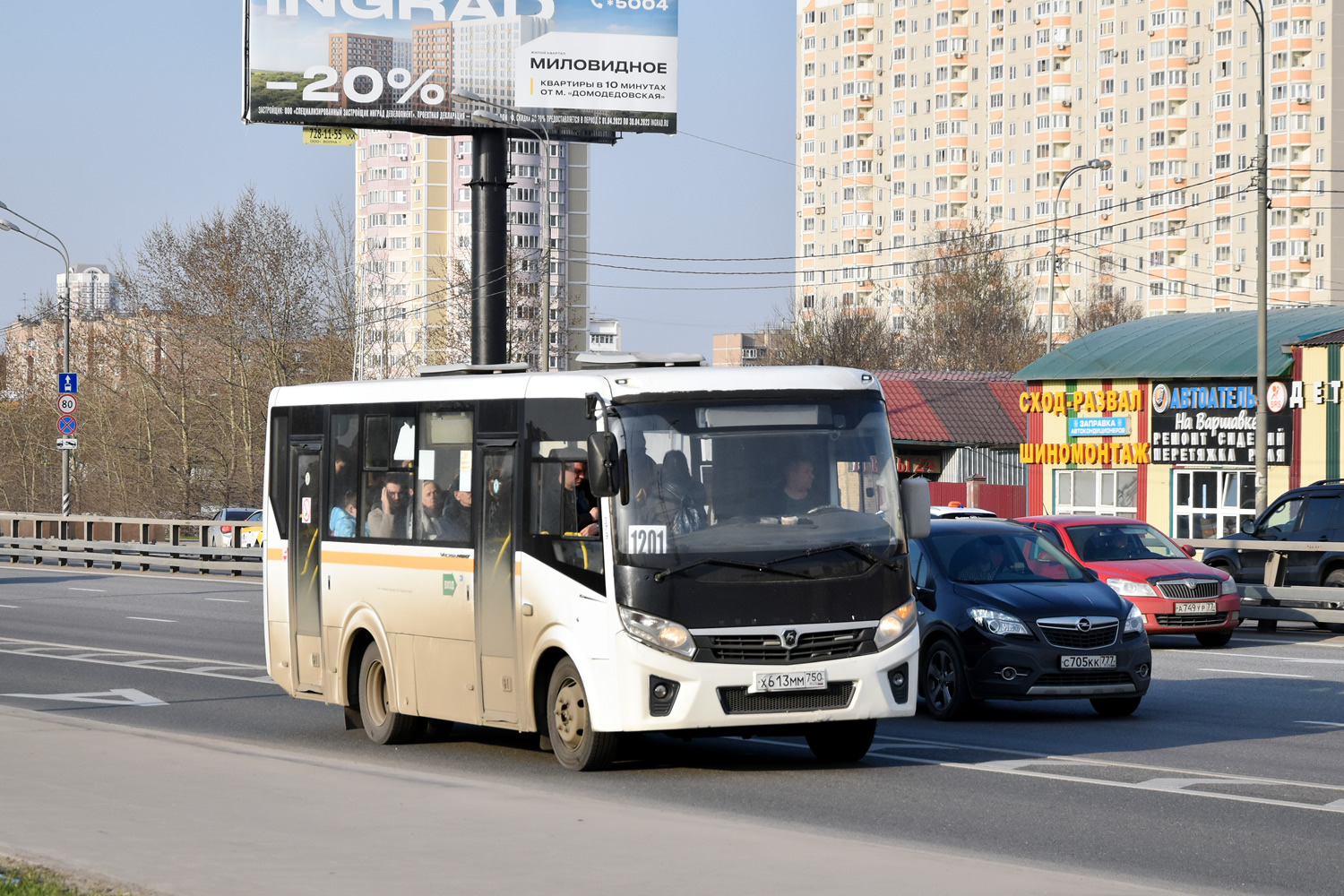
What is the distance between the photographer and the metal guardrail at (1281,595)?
24.8 m

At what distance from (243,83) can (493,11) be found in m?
5.90

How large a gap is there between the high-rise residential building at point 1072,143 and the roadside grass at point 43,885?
12230 centimetres

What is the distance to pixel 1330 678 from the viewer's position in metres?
18.7

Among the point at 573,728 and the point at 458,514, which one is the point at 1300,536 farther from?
the point at 573,728

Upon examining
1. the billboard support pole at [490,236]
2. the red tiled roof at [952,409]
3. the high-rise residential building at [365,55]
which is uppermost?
the high-rise residential building at [365,55]

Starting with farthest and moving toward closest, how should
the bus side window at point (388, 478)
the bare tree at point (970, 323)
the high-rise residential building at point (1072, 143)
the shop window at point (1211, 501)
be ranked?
the high-rise residential building at point (1072, 143), the bare tree at point (970, 323), the shop window at point (1211, 501), the bus side window at point (388, 478)

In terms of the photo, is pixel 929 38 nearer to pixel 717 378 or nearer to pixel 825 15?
pixel 825 15

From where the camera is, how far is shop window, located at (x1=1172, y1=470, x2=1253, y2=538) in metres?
47.0

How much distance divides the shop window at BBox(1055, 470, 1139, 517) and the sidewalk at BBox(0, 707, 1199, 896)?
134ft

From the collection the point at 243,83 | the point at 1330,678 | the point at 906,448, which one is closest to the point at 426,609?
the point at 1330,678

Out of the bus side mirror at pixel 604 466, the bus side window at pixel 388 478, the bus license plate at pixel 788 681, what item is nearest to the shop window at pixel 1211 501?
the bus side window at pixel 388 478

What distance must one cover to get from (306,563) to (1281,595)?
601 inches

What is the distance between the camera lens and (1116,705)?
1542 centimetres

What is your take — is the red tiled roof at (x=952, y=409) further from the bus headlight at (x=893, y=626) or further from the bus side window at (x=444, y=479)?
the bus headlight at (x=893, y=626)
